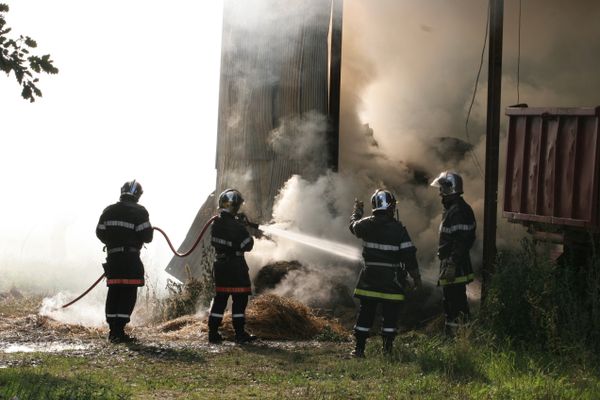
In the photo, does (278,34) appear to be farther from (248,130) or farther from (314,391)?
(314,391)

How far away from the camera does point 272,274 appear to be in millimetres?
12414

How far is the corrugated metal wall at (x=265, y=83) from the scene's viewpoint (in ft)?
41.2

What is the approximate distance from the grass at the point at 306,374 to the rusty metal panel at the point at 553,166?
161 cm

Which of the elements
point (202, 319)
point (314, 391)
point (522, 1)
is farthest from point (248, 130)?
point (314, 391)

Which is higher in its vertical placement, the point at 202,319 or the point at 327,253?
the point at 327,253

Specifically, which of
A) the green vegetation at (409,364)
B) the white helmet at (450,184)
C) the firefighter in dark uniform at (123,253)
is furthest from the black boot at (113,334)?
the white helmet at (450,184)

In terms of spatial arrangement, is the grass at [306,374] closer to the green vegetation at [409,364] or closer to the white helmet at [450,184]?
the green vegetation at [409,364]

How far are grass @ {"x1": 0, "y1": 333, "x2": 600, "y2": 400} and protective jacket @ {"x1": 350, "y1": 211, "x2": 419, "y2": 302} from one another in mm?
581

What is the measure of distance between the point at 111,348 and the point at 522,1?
8.31 metres

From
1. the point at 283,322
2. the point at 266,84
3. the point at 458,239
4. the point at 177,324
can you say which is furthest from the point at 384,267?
the point at 266,84

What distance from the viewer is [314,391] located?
7.48 meters

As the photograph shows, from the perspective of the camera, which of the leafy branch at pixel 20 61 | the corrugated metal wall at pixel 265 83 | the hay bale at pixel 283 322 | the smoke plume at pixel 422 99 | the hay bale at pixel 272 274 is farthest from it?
the corrugated metal wall at pixel 265 83

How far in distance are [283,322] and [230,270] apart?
0.95m

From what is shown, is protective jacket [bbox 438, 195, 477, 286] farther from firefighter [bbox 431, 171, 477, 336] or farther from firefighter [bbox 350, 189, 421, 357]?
firefighter [bbox 350, 189, 421, 357]
